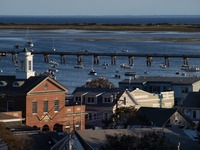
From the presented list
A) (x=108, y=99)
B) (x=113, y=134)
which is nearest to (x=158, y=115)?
(x=108, y=99)

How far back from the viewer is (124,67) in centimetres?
10131

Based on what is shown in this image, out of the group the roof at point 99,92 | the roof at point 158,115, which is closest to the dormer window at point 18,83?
the roof at point 158,115

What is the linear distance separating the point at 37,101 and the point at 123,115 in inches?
144

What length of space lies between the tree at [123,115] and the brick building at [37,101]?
159cm

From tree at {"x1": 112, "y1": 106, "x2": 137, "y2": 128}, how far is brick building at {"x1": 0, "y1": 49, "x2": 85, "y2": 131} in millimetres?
1590

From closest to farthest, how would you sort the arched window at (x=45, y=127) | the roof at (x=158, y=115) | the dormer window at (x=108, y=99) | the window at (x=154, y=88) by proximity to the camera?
the arched window at (x=45, y=127), the roof at (x=158, y=115), the dormer window at (x=108, y=99), the window at (x=154, y=88)

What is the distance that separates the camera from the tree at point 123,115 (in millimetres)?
41281

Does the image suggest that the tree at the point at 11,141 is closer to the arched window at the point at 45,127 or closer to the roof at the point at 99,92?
the arched window at the point at 45,127

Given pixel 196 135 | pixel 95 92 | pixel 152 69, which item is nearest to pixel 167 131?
pixel 196 135

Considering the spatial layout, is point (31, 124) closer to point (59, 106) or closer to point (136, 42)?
point (59, 106)

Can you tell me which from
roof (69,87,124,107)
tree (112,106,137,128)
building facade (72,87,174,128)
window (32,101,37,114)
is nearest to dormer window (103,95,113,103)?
building facade (72,87,174,128)

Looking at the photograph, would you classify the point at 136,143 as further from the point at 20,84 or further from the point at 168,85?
the point at 168,85

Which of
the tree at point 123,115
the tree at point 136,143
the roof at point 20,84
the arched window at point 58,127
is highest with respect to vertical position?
the roof at point 20,84

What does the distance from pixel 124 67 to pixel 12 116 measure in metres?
62.5
